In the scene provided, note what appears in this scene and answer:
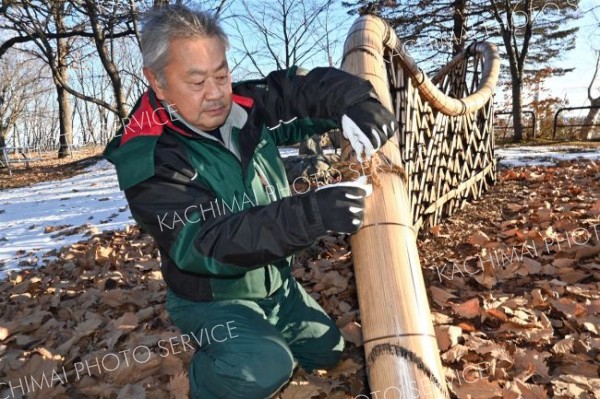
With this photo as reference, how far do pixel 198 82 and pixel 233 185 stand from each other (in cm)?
40

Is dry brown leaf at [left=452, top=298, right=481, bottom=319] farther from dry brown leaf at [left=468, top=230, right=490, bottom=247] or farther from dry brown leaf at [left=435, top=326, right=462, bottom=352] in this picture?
dry brown leaf at [left=468, top=230, right=490, bottom=247]

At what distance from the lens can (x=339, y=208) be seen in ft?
4.35

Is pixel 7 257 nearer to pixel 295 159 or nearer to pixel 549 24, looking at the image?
pixel 295 159

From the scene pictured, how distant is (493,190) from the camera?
4.95 meters

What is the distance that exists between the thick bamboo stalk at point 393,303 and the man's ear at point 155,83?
866 mm

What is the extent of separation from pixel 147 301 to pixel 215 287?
1607mm

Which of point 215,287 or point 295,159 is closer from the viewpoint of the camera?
point 215,287

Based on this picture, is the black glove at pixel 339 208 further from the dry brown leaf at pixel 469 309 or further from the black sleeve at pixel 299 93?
the dry brown leaf at pixel 469 309

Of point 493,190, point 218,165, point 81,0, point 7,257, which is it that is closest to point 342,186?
point 218,165

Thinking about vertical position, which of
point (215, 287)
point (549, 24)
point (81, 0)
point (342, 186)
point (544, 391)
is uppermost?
point (81, 0)

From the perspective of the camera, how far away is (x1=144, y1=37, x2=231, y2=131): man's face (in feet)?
5.39

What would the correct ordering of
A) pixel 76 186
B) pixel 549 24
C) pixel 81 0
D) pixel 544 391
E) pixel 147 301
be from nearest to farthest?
pixel 544 391 < pixel 147 301 < pixel 76 186 < pixel 81 0 < pixel 549 24

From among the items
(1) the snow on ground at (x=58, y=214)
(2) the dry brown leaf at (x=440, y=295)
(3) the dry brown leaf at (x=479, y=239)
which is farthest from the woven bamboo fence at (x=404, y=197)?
(1) the snow on ground at (x=58, y=214)

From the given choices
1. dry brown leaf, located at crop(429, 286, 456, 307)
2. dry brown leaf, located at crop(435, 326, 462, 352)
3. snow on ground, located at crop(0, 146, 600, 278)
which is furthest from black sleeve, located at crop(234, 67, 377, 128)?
snow on ground, located at crop(0, 146, 600, 278)
